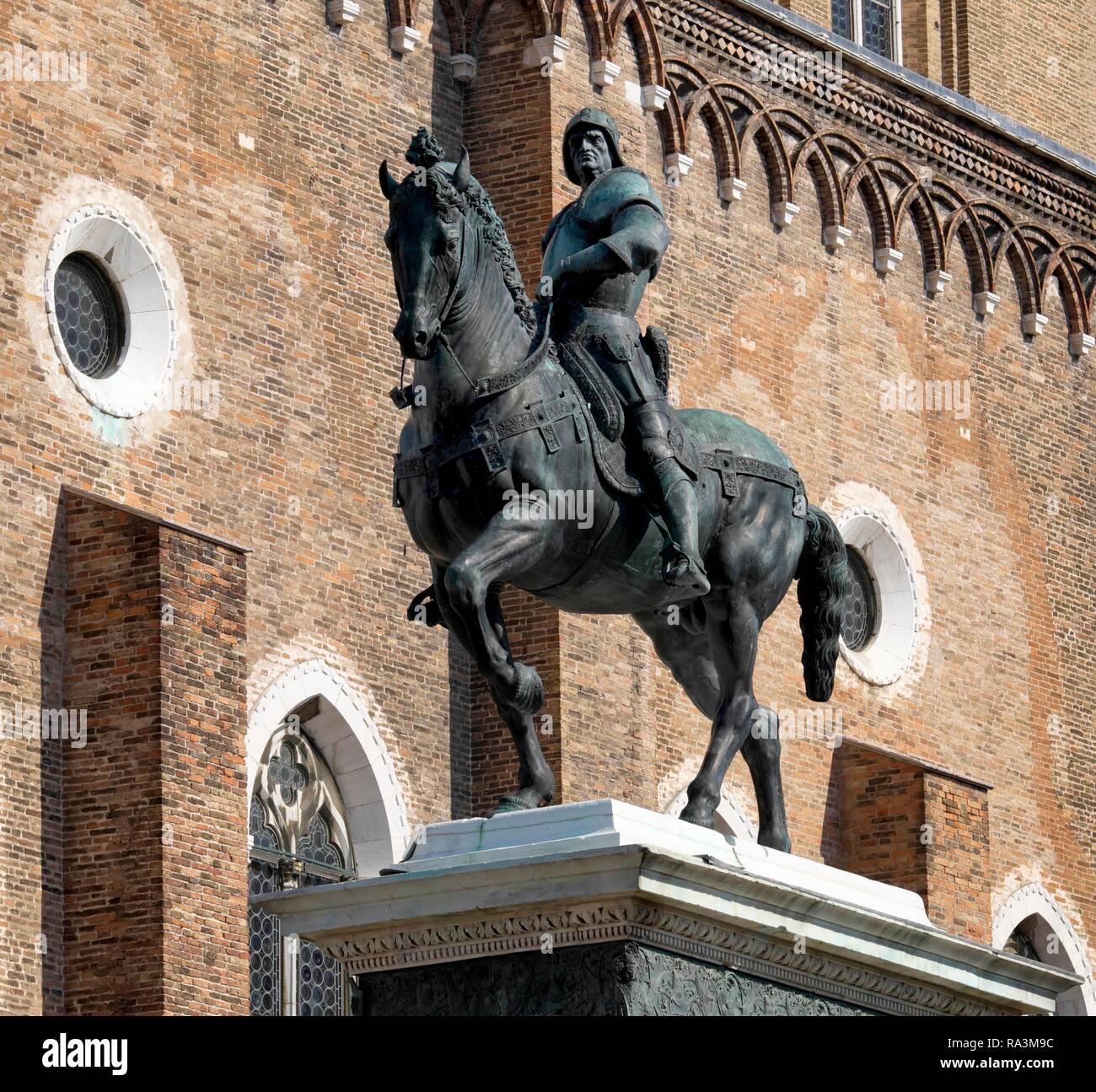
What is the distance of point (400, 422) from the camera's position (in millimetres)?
22266

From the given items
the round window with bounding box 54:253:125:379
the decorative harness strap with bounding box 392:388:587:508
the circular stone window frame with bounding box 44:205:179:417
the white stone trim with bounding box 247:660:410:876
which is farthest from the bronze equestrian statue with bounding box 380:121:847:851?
the white stone trim with bounding box 247:660:410:876

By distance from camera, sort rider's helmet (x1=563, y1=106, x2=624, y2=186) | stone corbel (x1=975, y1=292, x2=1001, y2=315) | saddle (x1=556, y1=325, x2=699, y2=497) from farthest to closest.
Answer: stone corbel (x1=975, y1=292, x2=1001, y2=315) < rider's helmet (x1=563, y1=106, x2=624, y2=186) < saddle (x1=556, y1=325, x2=699, y2=497)

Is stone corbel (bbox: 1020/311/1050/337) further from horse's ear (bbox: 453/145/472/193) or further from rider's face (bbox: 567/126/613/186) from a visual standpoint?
horse's ear (bbox: 453/145/472/193)

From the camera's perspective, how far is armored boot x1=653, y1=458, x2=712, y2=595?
1248cm

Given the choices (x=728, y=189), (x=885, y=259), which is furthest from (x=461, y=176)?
(x=885, y=259)

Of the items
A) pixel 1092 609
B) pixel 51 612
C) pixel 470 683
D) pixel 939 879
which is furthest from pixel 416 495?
pixel 1092 609

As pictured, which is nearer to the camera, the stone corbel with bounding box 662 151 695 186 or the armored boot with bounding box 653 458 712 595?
the armored boot with bounding box 653 458 712 595

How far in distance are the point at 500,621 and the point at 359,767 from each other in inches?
369

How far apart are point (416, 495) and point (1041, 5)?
20775 millimetres

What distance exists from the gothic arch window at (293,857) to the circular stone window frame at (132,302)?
2.55 metres

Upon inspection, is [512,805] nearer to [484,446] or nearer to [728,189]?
[484,446]

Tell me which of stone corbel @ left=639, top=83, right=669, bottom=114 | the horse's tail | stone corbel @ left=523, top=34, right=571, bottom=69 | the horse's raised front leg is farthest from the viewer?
stone corbel @ left=639, top=83, right=669, bottom=114

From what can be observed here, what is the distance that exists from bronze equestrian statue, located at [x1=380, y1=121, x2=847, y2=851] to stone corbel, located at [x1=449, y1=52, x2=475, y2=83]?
10293 millimetres
